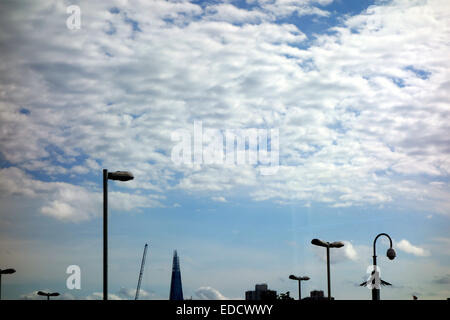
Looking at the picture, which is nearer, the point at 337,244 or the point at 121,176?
the point at 121,176

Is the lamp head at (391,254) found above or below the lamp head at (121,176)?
below

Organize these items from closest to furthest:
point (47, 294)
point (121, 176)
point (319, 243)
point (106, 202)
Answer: point (106, 202)
point (121, 176)
point (319, 243)
point (47, 294)

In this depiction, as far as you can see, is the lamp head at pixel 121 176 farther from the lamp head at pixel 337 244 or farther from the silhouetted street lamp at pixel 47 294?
the silhouetted street lamp at pixel 47 294

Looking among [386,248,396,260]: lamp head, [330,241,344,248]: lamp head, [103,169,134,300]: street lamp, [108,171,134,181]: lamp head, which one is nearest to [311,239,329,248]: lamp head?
[330,241,344,248]: lamp head

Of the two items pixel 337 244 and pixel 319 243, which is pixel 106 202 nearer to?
pixel 319 243

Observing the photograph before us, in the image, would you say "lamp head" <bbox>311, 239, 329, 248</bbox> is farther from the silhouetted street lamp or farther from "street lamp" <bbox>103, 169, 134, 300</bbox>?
the silhouetted street lamp

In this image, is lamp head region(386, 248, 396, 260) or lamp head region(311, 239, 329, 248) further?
lamp head region(311, 239, 329, 248)

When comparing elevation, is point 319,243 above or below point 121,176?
below

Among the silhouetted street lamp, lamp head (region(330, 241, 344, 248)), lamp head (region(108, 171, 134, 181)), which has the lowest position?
the silhouetted street lamp

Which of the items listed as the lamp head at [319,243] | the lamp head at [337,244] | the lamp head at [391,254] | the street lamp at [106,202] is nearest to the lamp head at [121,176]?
the street lamp at [106,202]

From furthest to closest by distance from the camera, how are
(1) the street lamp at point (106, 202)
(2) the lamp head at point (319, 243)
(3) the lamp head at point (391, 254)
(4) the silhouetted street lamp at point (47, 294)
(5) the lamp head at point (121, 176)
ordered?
(4) the silhouetted street lamp at point (47, 294), (2) the lamp head at point (319, 243), (3) the lamp head at point (391, 254), (5) the lamp head at point (121, 176), (1) the street lamp at point (106, 202)

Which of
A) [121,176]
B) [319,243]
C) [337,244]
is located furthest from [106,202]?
[337,244]
